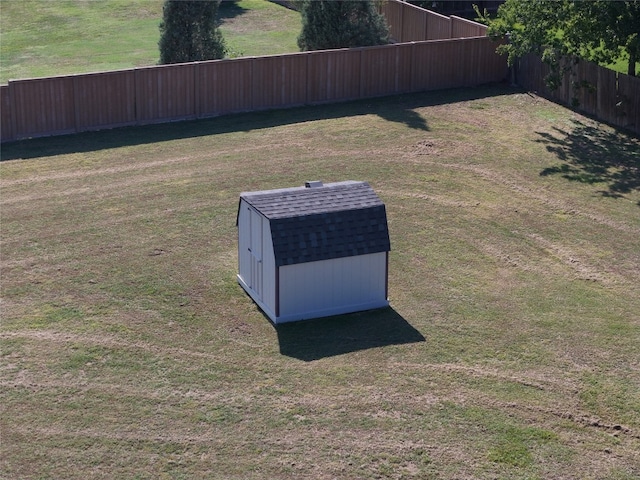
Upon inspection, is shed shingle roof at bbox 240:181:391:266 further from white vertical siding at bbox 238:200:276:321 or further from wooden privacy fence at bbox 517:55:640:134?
wooden privacy fence at bbox 517:55:640:134

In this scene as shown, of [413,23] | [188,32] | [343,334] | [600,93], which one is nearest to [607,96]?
[600,93]

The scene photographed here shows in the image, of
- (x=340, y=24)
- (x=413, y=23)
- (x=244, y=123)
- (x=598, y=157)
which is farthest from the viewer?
(x=413, y=23)

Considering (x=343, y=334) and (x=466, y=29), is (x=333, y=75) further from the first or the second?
(x=343, y=334)

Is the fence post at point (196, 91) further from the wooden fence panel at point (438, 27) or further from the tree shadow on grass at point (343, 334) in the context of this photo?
the tree shadow on grass at point (343, 334)

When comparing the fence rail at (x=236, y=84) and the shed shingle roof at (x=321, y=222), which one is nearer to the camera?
the shed shingle roof at (x=321, y=222)

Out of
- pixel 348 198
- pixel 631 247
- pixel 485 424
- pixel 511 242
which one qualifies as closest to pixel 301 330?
pixel 348 198

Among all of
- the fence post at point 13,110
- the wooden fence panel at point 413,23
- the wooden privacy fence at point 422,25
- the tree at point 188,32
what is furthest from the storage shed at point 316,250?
the wooden fence panel at point 413,23

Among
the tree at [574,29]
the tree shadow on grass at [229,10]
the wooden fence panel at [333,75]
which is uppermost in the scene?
the tree at [574,29]

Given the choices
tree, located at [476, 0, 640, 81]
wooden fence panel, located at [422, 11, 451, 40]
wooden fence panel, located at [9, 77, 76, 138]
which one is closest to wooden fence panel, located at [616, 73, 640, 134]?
tree, located at [476, 0, 640, 81]
